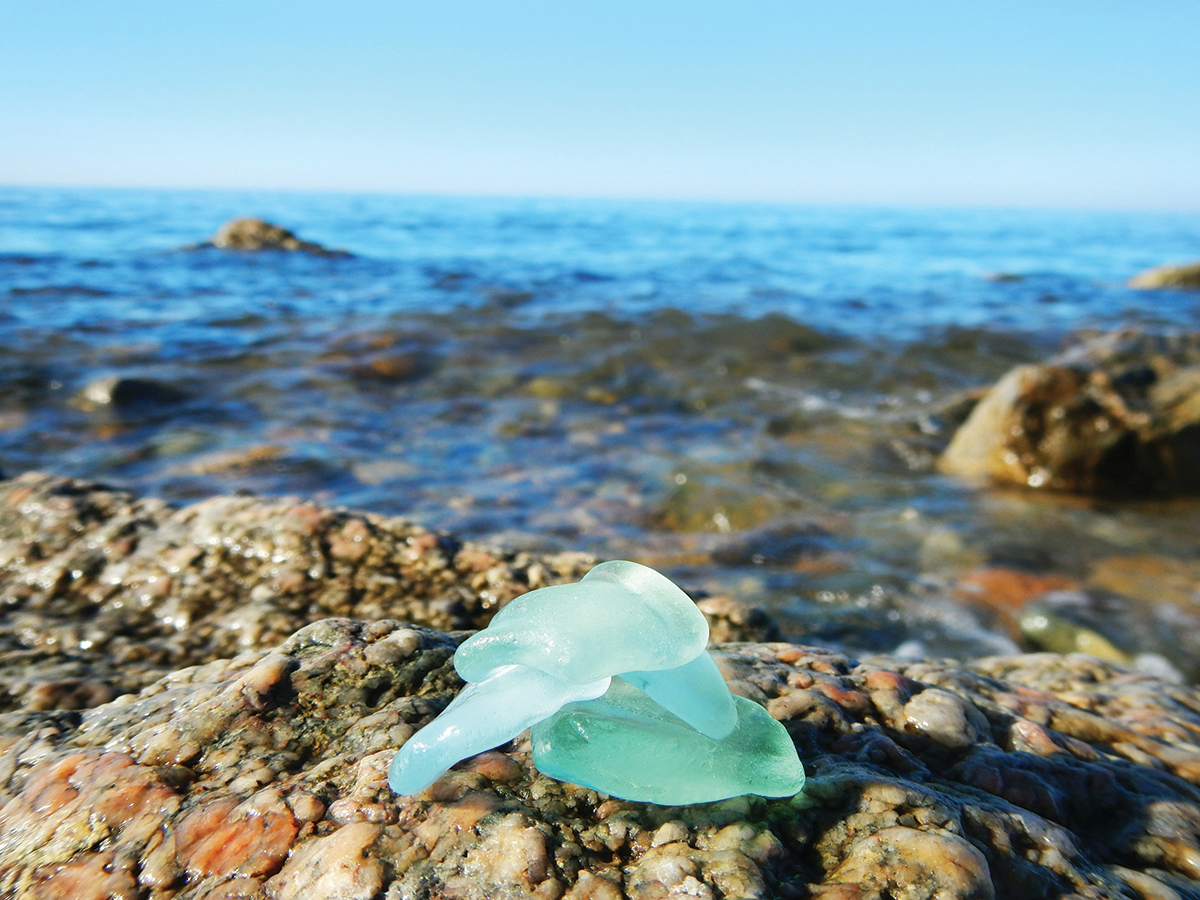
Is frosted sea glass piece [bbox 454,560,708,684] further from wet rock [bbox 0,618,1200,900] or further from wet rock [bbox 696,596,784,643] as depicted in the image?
wet rock [bbox 696,596,784,643]

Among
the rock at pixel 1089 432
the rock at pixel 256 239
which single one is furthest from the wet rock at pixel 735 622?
the rock at pixel 256 239

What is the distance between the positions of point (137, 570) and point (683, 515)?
3048mm

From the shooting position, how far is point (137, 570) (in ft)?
8.78

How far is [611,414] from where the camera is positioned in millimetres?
6941

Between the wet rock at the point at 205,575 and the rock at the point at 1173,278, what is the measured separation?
2001 cm

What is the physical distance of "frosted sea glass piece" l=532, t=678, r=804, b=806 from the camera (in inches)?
46.5

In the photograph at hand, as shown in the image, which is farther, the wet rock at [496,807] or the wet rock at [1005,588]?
the wet rock at [1005,588]

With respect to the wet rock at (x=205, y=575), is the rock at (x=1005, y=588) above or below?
below

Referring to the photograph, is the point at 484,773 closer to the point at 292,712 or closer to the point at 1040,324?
the point at 292,712

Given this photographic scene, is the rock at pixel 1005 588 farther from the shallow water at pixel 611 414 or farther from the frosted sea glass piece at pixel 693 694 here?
the frosted sea glass piece at pixel 693 694

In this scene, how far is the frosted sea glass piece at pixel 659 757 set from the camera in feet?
3.87

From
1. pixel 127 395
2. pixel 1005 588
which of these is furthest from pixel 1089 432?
pixel 127 395

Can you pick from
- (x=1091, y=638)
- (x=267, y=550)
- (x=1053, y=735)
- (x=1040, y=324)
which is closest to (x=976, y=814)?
(x=1053, y=735)

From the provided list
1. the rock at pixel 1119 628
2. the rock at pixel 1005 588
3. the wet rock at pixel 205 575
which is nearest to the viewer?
the wet rock at pixel 205 575
